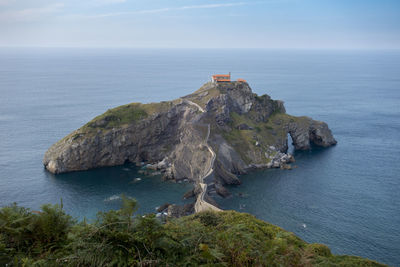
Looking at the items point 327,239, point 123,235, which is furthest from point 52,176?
point 123,235

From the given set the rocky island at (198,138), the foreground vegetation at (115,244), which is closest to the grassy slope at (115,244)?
the foreground vegetation at (115,244)

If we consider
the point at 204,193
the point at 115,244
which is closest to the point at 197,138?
the point at 204,193

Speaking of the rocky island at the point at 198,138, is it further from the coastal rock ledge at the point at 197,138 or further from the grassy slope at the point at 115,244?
the grassy slope at the point at 115,244

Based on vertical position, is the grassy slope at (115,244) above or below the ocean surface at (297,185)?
above

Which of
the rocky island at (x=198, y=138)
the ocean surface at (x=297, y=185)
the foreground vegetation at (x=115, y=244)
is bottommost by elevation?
the ocean surface at (x=297, y=185)

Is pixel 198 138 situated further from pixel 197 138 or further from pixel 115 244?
pixel 115 244

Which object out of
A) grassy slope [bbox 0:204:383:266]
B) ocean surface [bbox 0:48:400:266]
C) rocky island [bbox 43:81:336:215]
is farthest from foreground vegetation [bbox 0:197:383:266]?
rocky island [bbox 43:81:336:215]

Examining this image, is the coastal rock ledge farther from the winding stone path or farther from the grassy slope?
the grassy slope
